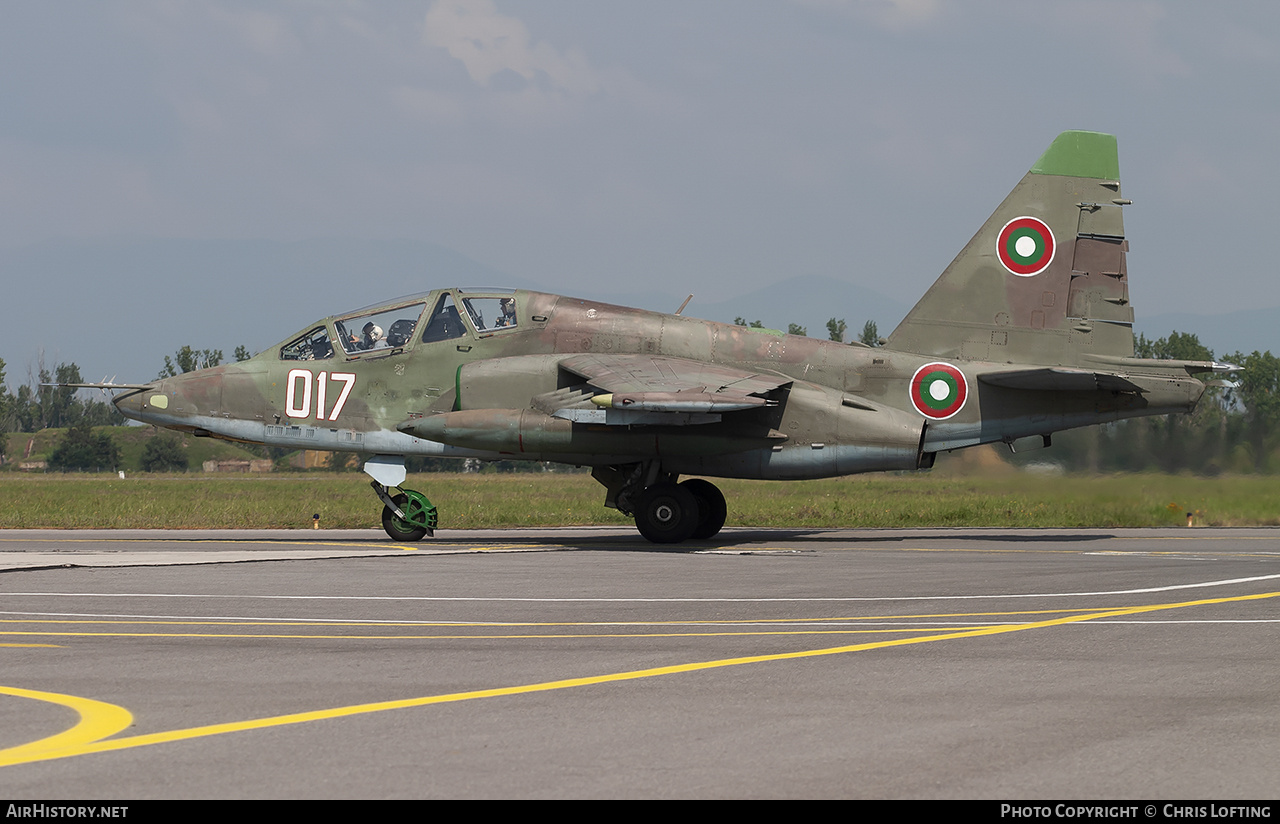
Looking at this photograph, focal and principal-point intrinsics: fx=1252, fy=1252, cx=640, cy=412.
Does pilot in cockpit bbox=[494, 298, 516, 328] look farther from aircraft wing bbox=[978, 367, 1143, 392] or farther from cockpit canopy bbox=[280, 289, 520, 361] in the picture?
aircraft wing bbox=[978, 367, 1143, 392]

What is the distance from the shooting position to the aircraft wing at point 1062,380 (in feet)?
69.1

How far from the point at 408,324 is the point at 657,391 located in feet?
18.0

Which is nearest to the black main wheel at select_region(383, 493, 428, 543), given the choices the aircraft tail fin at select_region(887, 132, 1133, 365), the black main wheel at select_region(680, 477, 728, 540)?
the black main wheel at select_region(680, 477, 728, 540)

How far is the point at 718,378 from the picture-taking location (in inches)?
846

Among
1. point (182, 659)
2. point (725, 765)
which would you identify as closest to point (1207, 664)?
point (725, 765)

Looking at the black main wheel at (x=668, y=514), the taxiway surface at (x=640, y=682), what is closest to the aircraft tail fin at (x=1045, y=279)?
the black main wheel at (x=668, y=514)

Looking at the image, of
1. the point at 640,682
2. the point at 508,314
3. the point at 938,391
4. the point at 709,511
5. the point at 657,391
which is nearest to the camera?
the point at 640,682

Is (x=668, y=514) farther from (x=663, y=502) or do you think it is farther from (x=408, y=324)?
(x=408, y=324)

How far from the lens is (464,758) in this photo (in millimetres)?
6066

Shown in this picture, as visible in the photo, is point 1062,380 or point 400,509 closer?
point 1062,380

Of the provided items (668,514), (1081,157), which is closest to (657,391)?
(668,514)

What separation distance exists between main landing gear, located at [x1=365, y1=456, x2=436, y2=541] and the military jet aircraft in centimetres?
4

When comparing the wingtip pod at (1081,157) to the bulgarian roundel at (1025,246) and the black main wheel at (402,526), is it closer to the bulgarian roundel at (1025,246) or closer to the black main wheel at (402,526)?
the bulgarian roundel at (1025,246)

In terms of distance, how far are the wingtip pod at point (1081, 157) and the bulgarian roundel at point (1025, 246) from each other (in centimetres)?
107
